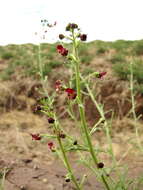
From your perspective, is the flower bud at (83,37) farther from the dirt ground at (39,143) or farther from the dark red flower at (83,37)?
the dirt ground at (39,143)

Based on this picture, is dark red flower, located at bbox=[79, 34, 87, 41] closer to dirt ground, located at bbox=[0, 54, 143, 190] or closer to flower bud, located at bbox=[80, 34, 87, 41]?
flower bud, located at bbox=[80, 34, 87, 41]

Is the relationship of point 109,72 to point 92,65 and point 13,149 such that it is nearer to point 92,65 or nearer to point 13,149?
point 92,65

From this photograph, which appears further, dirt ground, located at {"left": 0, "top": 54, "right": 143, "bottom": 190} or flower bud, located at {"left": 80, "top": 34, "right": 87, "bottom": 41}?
dirt ground, located at {"left": 0, "top": 54, "right": 143, "bottom": 190}

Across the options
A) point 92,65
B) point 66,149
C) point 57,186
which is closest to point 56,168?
point 57,186

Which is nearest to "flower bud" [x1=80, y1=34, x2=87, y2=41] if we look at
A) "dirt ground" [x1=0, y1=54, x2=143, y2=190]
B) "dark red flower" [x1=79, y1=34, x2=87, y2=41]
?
"dark red flower" [x1=79, y1=34, x2=87, y2=41]

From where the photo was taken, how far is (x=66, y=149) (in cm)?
176

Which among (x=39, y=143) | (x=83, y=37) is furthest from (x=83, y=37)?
(x=39, y=143)

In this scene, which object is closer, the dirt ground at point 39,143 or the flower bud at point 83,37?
the flower bud at point 83,37

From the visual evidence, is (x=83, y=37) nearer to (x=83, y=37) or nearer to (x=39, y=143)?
(x=83, y=37)

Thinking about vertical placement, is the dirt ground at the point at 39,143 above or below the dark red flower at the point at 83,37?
below

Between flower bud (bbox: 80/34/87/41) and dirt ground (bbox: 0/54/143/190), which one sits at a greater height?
flower bud (bbox: 80/34/87/41)

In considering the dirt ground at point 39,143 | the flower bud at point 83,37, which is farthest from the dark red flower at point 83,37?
the dirt ground at point 39,143

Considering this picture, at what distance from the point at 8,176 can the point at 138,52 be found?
451 centimetres

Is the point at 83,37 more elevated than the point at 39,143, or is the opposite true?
the point at 83,37
